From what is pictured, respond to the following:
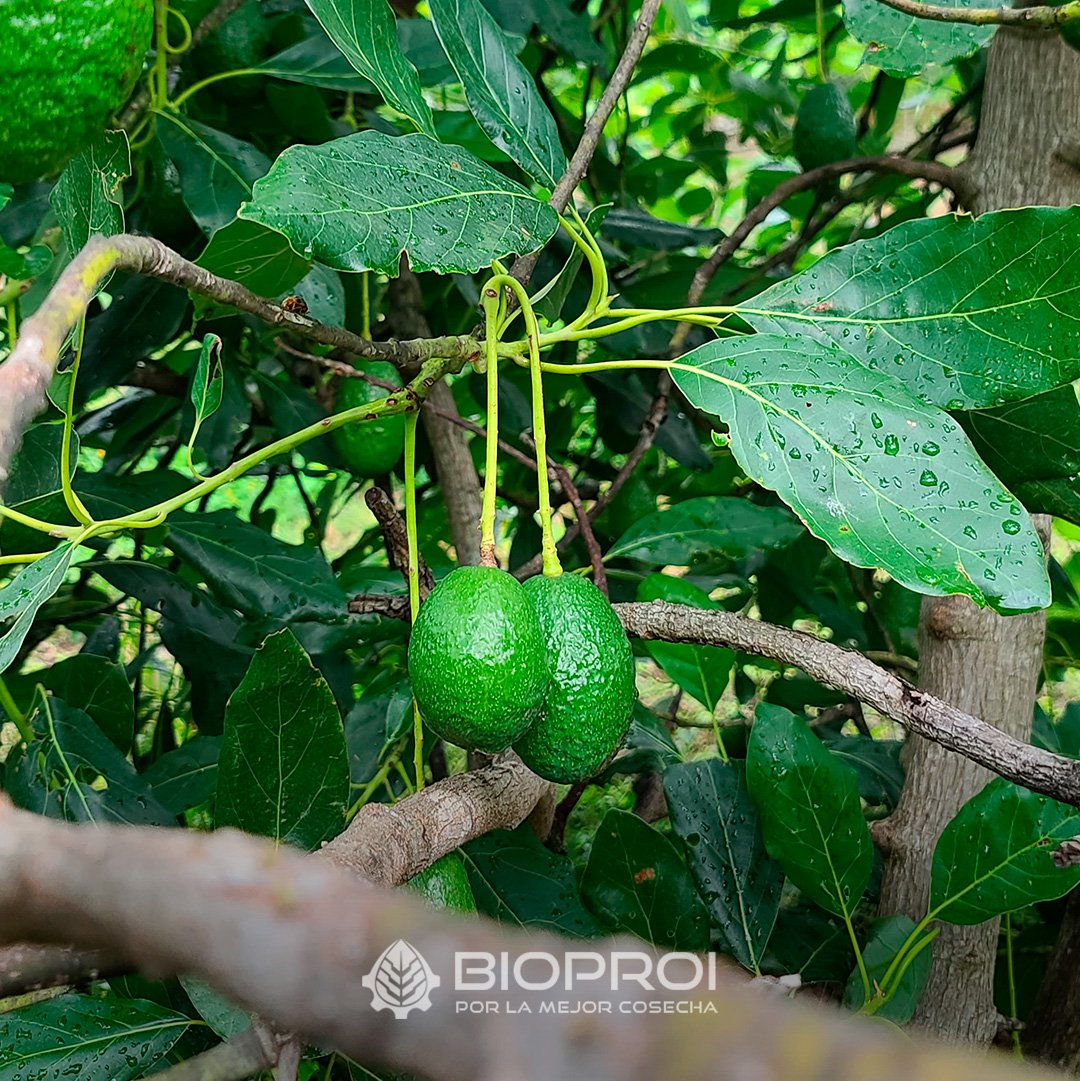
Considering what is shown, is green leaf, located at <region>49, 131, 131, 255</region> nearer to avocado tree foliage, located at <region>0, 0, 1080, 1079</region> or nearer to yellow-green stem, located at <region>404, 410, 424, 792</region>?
avocado tree foliage, located at <region>0, 0, 1080, 1079</region>

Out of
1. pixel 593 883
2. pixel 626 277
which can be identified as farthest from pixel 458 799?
pixel 626 277

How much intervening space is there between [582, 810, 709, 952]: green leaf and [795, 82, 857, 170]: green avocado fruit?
83 cm

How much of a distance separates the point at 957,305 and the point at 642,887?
1.56 ft

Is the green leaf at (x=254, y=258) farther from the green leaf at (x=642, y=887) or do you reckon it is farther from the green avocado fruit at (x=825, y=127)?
the green avocado fruit at (x=825, y=127)

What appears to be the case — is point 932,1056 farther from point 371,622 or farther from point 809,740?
point 371,622

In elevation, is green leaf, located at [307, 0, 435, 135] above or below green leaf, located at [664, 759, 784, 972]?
above

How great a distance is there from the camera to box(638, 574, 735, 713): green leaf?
0.89 meters

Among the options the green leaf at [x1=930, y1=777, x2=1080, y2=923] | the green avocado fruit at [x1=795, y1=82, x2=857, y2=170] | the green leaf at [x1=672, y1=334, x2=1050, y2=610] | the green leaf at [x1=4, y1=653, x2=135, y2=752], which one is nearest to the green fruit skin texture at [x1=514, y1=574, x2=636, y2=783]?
the green leaf at [x1=672, y1=334, x2=1050, y2=610]

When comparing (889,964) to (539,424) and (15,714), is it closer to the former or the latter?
(539,424)

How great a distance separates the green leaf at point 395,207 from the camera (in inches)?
19.5

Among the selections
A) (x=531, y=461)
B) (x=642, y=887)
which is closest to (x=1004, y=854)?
(x=642, y=887)

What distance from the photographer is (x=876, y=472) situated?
0.56 m

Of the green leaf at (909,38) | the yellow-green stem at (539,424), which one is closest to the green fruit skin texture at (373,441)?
the yellow-green stem at (539,424)

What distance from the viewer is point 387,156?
555 millimetres
